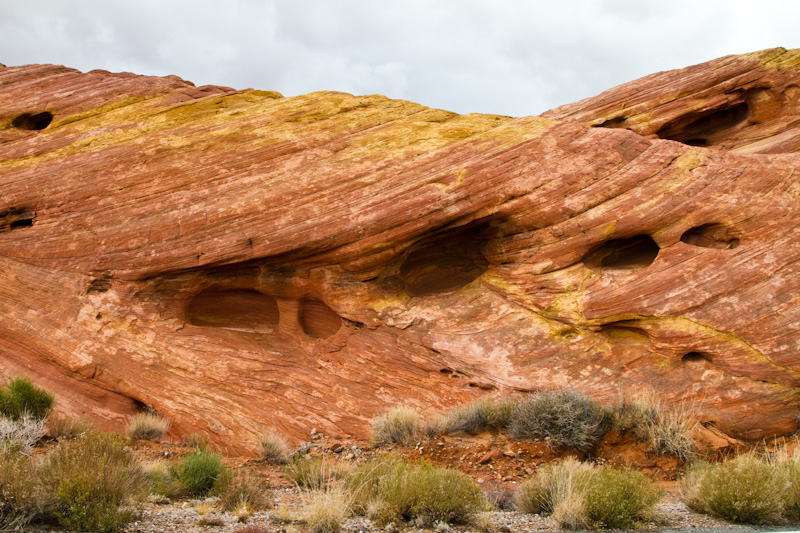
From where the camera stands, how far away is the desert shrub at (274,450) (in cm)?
962

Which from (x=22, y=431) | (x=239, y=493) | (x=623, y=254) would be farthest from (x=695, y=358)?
(x=22, y=431)

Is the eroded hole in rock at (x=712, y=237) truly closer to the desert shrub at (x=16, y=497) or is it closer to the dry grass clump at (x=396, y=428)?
A: the dry grass clump at (x=396, y=428)

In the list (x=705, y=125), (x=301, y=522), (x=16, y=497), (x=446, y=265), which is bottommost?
(x=301, y=522)

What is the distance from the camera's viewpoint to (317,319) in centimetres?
1238

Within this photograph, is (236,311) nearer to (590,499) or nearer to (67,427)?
(67,427)

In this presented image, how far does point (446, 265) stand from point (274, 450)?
5.25 meters

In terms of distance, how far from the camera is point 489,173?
1130 cm

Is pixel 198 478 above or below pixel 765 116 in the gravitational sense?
below

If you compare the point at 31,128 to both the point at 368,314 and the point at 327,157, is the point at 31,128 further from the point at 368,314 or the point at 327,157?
the point at 368,314

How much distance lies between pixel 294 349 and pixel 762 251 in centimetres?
867

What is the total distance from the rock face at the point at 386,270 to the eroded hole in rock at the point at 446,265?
0.16 feet

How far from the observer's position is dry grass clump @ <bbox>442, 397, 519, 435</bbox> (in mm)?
9531

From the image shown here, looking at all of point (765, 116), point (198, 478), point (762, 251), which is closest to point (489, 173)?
point (762, 251)

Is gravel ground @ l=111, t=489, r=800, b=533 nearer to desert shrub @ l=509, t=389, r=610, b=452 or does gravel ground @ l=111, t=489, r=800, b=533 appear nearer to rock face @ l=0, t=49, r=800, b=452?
desert shrub @ l=509, t=389, r=610, b=452
